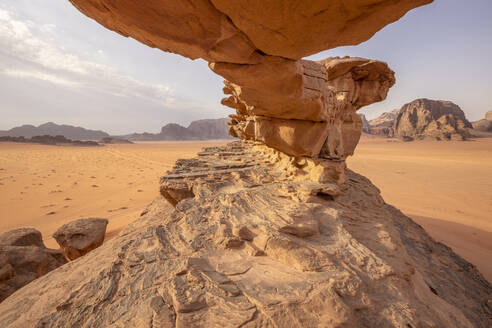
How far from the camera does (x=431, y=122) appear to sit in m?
34.9

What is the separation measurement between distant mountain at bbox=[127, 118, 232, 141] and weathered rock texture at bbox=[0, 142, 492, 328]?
76.8m

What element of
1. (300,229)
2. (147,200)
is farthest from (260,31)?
(147,200)

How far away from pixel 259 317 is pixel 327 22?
92.8 inches

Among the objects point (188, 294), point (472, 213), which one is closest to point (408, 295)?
point (188, 294)

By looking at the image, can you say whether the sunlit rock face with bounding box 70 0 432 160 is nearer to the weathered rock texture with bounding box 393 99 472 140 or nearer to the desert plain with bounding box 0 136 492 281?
the desert plain with bounding box 0 136 492 281

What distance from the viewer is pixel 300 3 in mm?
1447

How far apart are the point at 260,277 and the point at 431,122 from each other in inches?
1915

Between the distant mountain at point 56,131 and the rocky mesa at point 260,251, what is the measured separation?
9645 centimetres

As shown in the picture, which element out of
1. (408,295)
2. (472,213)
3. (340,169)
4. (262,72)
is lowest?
(472,213)

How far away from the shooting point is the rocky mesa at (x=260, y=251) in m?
1.38

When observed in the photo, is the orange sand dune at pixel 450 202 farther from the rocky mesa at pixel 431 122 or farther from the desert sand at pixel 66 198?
the rocky mesa at pixel 431 122

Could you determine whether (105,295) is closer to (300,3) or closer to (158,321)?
(158,321)

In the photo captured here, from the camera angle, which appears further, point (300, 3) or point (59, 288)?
point (59, 288)

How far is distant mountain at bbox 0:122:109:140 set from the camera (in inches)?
2805
